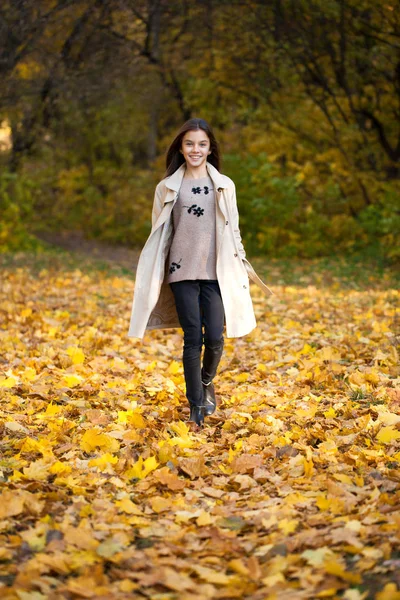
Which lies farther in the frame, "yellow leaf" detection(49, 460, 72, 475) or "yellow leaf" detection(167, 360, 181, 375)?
"yellow leaf" detection(167, 360, 181, 375)

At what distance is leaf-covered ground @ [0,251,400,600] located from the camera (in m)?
2.85

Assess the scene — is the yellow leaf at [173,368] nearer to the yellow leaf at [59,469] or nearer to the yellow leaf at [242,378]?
the yellow leaf at [242,378]

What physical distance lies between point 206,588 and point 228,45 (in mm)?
19849

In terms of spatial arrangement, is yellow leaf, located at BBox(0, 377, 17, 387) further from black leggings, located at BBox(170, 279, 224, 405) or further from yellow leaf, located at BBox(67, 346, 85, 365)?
black leggings, located at BBox(170, 279, 224, 405)

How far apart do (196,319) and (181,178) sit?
0.89 m

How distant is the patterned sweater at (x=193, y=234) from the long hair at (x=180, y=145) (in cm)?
20

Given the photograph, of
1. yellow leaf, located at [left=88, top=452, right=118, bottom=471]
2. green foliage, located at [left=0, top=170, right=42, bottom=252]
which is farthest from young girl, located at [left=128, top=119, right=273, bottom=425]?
green foliage, located at [left=0, top=170, right=42, bottom=252]

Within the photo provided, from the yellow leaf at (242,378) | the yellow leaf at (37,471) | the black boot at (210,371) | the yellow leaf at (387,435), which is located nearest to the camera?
the yellow leaf at (37,471)

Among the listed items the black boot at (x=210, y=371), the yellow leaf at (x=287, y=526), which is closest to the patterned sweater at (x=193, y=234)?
the black boot at (x=210, y=371)

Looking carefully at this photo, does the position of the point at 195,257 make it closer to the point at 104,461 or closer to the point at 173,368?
the point at 104,461

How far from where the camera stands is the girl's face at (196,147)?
4.85 metres

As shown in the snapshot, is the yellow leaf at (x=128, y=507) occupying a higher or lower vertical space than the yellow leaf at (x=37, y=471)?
lower

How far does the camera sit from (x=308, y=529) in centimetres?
323

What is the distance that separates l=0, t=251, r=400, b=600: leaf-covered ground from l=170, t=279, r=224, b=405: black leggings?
1.01 ft
